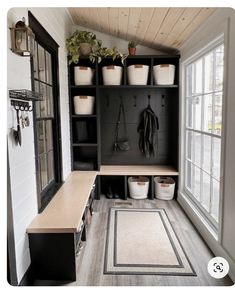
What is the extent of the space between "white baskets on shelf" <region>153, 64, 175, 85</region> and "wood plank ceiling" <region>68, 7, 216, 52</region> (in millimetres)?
313

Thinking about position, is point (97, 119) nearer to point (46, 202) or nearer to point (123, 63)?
point (123, 63)

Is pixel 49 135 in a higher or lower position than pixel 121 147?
higher

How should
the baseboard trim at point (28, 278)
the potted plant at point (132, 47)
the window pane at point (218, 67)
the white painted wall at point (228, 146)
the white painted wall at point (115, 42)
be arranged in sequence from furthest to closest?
the white painted wall at point (115, 42) → the potted plant at point (132, 47) → the window pane at point (218, 67) → the white painted wall at point (228, 146) → the baseboard trim at point (28, 278)

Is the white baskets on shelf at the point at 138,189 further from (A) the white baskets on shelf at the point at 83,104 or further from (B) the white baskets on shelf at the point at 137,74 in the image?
(B) the white baskets on shelf at the point at 137,74

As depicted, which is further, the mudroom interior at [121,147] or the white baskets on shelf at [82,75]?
the white baskets on shelf at [82,75]

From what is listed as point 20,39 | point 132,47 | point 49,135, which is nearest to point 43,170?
point 49,135

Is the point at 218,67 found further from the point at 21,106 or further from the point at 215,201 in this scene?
the point at 21,106

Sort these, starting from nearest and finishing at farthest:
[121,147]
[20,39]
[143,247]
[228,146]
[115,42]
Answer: [20,39], [228,146], [143,247], [115,42], [121,147]

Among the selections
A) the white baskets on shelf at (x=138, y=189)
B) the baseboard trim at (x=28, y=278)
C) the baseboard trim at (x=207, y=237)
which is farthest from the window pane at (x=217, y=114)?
the baseboard trim at (x=28, y=278)

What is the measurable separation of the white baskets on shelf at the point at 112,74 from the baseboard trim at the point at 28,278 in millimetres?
2662

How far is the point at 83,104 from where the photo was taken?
379 cm

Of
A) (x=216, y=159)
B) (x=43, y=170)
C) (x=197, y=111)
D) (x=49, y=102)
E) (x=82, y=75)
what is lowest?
(x=43, y=170)

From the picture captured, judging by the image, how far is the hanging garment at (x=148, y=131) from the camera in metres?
4.14

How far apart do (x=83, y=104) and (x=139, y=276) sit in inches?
97.7
